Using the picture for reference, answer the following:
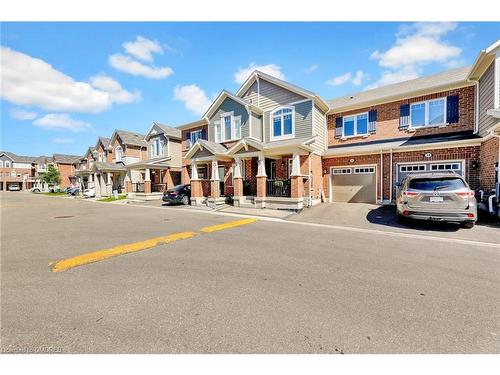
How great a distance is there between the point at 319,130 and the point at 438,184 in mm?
8572

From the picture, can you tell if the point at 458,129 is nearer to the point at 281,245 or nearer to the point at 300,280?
the point at 281,245

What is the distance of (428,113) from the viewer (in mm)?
12766

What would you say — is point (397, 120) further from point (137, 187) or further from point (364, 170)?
point (137, 187)

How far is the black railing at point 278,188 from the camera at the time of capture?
13602 mm

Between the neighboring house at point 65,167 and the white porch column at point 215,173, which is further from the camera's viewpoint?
the neighboring house at point 65,167

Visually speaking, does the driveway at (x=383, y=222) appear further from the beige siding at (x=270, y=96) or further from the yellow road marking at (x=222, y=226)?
the beige siding at (x=270, y=96)

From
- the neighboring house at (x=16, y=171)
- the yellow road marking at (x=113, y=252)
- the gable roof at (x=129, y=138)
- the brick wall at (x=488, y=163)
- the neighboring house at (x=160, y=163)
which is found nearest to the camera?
the yellow road marking at (x=113, y=252)

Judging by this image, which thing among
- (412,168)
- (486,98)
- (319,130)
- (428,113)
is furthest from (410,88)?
(319,130)

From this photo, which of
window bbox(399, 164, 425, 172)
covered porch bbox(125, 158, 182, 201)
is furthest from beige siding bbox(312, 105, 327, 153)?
covered porch bbox(125, 158, 182, 201)

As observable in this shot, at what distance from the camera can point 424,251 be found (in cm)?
561

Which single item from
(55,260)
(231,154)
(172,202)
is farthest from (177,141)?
(55,260)

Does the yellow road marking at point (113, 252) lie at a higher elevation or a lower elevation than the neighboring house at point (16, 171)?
lower

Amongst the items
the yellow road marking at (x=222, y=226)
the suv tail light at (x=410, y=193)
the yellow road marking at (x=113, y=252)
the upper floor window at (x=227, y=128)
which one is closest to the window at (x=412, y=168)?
the suv tail light at (x=410, y=193)

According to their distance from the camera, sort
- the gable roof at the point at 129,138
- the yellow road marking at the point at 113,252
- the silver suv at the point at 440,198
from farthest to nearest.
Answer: the gable roof at the point at 129,138 → the silver suv at the point at 440,198 → the yellow road marking at the point at 113,252
